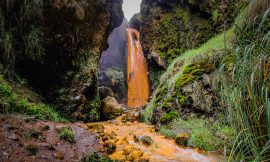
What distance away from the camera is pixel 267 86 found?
1.43m

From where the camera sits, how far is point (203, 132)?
3.80 meters

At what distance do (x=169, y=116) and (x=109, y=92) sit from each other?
497cm

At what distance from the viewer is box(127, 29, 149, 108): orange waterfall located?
45.0 feet

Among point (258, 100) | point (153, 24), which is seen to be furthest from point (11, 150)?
point (153, 24)

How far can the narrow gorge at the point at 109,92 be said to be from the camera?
1513 millimetres

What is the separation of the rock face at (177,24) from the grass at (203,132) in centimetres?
472

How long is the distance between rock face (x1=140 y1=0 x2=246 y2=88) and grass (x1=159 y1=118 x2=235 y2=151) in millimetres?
4719

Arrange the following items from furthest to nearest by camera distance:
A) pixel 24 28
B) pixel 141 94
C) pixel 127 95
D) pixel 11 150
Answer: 1. pixel 127 95
2. pixel 141 94
3. pixel 24 28
4. pixel 11 150

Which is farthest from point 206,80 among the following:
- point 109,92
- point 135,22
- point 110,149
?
point 135,22

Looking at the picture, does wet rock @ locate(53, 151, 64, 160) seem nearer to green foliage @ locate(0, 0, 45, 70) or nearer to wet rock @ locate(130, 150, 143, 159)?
wet rock @ locate(130, 150, 143, 159)

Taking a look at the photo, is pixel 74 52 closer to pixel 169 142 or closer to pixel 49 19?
pixel 49 19

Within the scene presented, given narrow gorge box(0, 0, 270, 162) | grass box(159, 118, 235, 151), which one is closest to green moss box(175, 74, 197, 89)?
narrow gorge box(0, 0, 270, 162)

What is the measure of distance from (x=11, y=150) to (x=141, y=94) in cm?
1142

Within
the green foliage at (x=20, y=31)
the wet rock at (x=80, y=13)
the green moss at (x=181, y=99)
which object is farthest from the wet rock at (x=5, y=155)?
the wet rock at (x=80, y=13)
